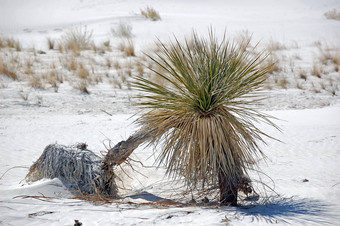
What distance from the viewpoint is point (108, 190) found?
438 cm

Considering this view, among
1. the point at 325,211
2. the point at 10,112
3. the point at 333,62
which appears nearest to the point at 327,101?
the point at 333,62

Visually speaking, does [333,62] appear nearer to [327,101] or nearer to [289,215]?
[327,101]

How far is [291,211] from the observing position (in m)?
3.43

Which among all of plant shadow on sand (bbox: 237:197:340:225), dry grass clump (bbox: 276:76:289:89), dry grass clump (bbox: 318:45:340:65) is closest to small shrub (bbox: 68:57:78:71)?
dry grass clump (bbox: 276:76:289:89)

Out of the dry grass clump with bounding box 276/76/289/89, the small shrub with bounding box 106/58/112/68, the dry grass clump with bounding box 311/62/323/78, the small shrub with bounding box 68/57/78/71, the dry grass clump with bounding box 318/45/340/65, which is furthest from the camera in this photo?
the dry grass clump with bounding box 318/45/340/65

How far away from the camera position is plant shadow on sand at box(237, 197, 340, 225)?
10.3ft

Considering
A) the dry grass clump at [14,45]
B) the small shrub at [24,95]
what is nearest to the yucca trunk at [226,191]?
the small shrub at [24,95]

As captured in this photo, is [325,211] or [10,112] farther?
[10,112]

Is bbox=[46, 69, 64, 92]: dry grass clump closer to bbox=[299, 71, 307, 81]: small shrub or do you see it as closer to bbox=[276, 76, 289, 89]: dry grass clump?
bbox=[276, 76, 289, 89]: dry grass clump

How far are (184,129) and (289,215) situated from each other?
118 cm

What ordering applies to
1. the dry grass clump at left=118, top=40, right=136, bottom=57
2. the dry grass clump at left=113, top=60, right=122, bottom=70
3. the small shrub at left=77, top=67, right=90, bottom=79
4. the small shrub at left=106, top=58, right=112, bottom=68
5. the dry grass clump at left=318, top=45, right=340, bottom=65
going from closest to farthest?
the small shrub at left=77, top=67, right=90, bottom=79
the dry grass clump at left=113, top=60, right=122, bottom=70
the small shrub at left=106, top=58, right=112, bottom=68
the dry grass clump at left=318, top=45, right=340, bottom=65
the dry grass clump at left=118, top=40, right=136, bottom=57

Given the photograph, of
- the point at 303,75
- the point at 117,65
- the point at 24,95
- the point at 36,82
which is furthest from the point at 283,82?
the point at 24,95

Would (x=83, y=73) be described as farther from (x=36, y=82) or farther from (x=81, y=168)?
(x=81, y=168)

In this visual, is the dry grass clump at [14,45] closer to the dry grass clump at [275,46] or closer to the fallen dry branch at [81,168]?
the dry grass clump at [275,46]
